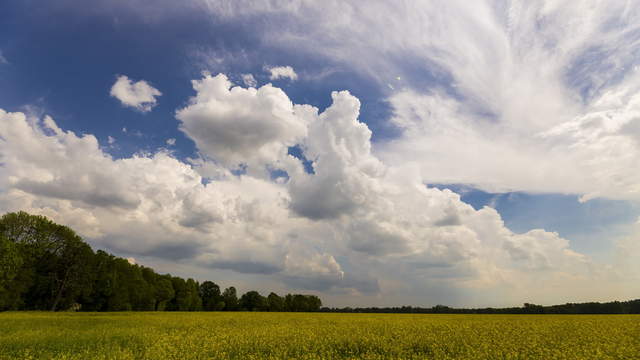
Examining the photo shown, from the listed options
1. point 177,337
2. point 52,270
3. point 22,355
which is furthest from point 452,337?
point 52,270

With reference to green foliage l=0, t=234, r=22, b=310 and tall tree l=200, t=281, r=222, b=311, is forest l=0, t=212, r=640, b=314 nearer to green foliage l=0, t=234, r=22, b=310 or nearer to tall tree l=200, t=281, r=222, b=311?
green foliage l=0, t=234, r=22, b=310

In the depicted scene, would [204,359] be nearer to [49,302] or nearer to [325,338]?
[325,338]

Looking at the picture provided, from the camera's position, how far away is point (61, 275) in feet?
259

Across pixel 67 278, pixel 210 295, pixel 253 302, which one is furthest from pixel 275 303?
pixel 67 278

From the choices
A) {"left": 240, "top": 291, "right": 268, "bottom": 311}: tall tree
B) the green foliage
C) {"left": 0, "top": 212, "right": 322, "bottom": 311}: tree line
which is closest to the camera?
the green foliage

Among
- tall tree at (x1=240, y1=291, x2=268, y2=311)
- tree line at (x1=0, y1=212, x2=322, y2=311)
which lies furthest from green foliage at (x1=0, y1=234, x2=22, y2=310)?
tall tree at (x1=240, y1=291, x2=268, y2=311)

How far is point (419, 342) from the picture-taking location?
78.2 ft

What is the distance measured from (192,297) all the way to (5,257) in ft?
235

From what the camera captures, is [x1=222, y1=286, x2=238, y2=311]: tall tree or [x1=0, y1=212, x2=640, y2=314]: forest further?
[x1=222, y1=286, x2=238, y2=311]: tall tree

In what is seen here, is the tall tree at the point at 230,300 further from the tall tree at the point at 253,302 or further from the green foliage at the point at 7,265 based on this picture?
the green foliage at the point at 7,265

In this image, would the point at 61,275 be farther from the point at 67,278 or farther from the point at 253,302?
the point at 253,302

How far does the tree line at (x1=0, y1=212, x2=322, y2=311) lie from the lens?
2564 inches

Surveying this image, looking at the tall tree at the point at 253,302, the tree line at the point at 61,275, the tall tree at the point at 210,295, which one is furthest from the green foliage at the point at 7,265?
the tall tree at the point at 253,302

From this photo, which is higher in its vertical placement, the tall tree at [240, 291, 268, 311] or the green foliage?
the green foliage
